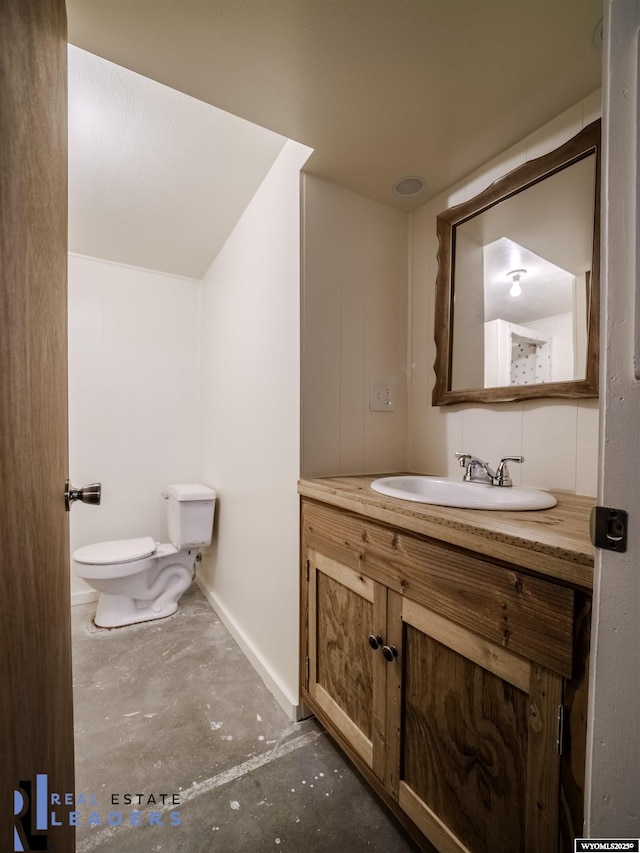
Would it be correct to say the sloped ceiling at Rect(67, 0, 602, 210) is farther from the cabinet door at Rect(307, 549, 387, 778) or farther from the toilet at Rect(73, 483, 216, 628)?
the toilet at Rect(73, 483, 216, 628)

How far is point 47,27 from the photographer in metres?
0.62

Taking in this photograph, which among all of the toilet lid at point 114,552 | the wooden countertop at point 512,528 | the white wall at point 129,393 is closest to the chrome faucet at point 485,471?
the wooden countertop at point 512,528

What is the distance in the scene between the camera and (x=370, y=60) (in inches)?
37.2

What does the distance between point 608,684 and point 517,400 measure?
88 cm

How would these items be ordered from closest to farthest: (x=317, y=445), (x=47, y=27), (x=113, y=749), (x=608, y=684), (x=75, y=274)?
(x=608, y=684) → (x=47, y=27) → (x=113, y=749) → (x=317, y=445) → (x=75, y=274)

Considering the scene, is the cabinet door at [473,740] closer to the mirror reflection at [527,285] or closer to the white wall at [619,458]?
the white wall at [619,458]

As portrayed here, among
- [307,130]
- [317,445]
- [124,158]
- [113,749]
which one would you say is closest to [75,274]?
[124,158]

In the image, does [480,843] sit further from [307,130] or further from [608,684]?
[307,130]

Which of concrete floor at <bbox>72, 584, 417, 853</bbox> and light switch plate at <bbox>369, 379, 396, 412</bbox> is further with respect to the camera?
light switch plate at <bbox>369, 379, 396, 412</bbox>

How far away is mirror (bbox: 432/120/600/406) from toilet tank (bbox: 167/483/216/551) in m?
1.57

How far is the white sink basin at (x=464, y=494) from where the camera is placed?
864mm

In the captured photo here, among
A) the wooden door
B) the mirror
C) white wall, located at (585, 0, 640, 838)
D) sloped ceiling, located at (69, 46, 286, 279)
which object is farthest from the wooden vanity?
sloped ceiling, located at (69, 46, 286, 279)

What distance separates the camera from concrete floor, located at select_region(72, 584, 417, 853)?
3.21 ft

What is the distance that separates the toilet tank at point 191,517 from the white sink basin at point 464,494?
143cm
